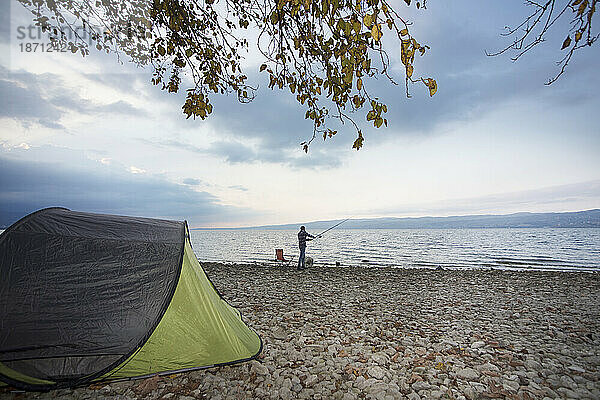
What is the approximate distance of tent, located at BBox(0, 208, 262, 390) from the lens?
4.40 meters

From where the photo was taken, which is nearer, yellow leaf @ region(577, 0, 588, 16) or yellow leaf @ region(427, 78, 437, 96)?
yellow leaf @ region(577, 0, 588, 16)

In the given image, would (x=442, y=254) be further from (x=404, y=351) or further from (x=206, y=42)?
(x=206, y=42)

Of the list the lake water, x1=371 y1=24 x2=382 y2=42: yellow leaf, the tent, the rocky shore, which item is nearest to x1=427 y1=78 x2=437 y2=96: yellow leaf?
x1=371 y1=24 x2=382 y2=42: yellow leaf

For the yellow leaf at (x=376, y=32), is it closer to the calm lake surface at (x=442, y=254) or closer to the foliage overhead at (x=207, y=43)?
the foliage overhead at (x=207, y=43)

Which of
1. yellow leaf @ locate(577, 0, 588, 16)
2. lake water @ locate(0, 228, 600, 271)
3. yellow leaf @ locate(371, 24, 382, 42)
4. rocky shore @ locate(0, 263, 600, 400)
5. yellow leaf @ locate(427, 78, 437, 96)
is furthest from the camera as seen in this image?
lake water @ locate(0, 228, 600, 271)

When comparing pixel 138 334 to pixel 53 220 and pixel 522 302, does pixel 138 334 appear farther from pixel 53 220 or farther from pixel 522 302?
pixel 522 302

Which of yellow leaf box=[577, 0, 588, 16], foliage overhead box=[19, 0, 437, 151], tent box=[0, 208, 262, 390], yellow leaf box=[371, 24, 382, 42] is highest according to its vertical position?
foliage overhead box=[19, 0, 437, 151]

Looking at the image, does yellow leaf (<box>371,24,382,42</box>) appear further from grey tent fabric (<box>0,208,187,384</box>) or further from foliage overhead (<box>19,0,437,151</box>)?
grey tent fabric (<box>0,208,187,384</box>)

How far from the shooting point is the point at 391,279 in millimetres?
15188

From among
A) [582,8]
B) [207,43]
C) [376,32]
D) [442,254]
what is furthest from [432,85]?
[442,254]

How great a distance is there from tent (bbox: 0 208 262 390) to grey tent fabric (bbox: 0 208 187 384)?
0.04ft

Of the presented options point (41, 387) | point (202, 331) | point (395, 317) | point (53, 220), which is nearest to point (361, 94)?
point (202, 331)

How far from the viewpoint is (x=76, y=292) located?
4691mm

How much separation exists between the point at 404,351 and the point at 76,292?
549 cm
